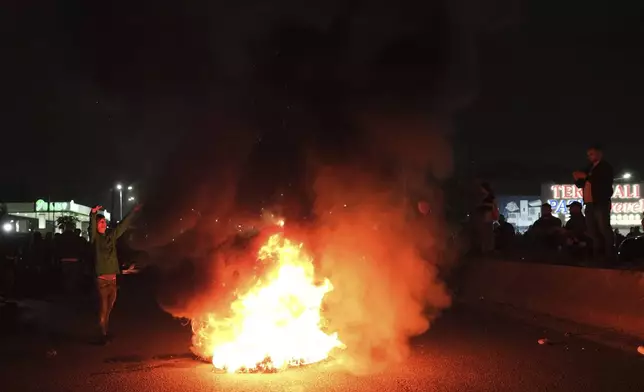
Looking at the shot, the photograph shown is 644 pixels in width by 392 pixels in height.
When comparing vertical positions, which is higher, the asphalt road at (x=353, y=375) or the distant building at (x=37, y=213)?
the distant building at (x=37, y=213)

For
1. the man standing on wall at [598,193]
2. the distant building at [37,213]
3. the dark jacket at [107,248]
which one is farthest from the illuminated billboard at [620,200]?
the dark jacket at [107,248]

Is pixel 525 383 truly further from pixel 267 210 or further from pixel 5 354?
pixel 5 354

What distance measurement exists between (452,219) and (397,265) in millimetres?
7475

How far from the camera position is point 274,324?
23.4 ft

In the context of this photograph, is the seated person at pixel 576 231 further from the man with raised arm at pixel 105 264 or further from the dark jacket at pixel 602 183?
the man with raised arm at pixel 105 264

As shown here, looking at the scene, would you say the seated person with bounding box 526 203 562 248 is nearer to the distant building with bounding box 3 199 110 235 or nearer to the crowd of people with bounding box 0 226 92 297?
the crowd of people with bounding box 0 226 92 297

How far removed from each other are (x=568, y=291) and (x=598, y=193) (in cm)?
159

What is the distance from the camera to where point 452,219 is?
16109 millimetres

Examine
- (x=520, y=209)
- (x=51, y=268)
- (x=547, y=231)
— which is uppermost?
(x=547, y=231)

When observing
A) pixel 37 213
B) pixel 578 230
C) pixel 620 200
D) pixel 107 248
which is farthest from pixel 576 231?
pixel 37 213

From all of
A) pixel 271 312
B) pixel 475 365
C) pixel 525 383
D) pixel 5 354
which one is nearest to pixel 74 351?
pixel 5 354

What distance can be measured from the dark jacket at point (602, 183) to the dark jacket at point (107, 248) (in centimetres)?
684

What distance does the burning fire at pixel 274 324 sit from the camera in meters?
6.96

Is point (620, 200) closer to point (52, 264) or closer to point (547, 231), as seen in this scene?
point (547, 231)
